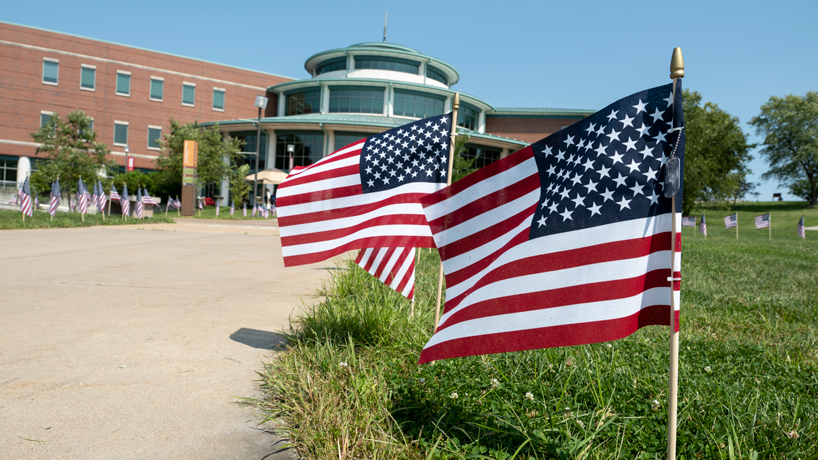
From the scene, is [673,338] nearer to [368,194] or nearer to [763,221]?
[368,194]

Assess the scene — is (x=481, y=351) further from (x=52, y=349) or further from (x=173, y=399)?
(x=52, y=349)

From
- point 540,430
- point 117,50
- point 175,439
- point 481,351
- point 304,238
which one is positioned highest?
point 117,50

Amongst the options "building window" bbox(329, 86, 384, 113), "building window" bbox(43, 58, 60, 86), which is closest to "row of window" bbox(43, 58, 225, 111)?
"building window" bbox(43, 58, 60, 86)

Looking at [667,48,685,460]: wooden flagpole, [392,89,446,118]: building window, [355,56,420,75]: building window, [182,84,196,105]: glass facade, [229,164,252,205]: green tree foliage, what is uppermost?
[355,56,420,75]: building window

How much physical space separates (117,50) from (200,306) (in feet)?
169

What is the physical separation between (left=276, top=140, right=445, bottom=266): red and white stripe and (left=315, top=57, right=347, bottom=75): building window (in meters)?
44.5

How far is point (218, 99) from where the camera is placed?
165 feet

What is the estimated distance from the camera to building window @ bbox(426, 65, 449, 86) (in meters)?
48.1

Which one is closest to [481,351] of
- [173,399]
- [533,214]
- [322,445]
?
[533,214]

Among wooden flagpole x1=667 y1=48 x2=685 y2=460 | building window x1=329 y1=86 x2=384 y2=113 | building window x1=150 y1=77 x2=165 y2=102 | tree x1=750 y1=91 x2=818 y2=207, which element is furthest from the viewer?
tree x1=750 y1=91 x2=818 y2=207

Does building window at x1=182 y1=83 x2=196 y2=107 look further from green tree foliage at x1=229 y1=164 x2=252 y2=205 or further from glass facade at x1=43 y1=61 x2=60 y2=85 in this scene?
green tree foliage at x1=229 y1=164 x2=252 y2=205

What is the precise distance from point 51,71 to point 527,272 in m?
55.8

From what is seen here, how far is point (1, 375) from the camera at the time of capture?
11.5 feet

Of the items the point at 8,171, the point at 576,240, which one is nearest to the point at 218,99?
the point at 8,171
